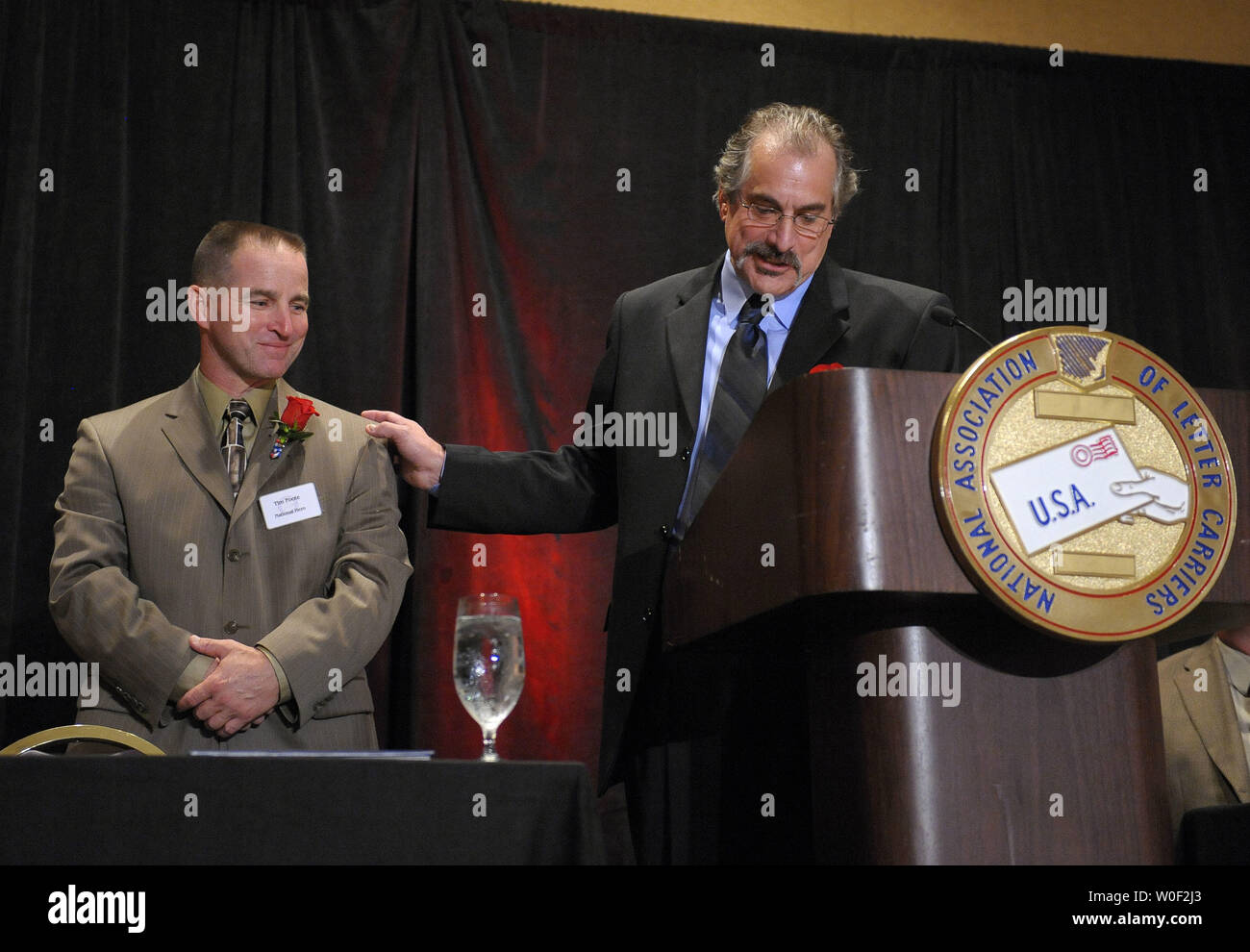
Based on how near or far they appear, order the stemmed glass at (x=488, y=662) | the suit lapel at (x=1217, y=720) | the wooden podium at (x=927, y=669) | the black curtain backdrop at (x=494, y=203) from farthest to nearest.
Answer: the black curtain backdrop at (x=494, y=203), the suit lapel at (x=1217, y=720), the stemmed glass at (x=488, y=662), the wooden podium at (x=927, y=669)

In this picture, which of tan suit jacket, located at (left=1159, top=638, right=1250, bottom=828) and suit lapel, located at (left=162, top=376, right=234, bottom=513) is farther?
tan suit jacket, located at (left=1159, top=638, right=1250, bottom=828)

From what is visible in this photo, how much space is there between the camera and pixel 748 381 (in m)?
2.19

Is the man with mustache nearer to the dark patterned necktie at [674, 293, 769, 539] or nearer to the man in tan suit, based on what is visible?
the dark patterned necktie at [674, 293, 769, 539]

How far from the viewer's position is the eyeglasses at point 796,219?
2.33 meters

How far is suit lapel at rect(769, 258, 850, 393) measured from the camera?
2.19m

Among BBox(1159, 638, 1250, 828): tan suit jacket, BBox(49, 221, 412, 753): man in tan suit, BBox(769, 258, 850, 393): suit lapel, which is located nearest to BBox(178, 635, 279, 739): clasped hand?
BBox(49, 221, 412, 753): man in tan suit

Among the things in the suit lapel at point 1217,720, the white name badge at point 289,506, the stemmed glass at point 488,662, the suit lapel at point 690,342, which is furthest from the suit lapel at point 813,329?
the suit lapel at point 1217,720

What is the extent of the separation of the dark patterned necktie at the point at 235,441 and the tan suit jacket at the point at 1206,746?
1.96 m

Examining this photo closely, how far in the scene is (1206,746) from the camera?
114 inches

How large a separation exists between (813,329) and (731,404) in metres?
0.20

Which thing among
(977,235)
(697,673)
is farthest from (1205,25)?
(697,673)

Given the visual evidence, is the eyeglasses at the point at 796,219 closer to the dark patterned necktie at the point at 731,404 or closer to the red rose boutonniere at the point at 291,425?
the dark patterned necktie at the point at 731,404

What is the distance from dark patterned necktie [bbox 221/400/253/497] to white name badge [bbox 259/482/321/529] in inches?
3.1

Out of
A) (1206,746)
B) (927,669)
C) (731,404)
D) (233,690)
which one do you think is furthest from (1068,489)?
(1206,746)
